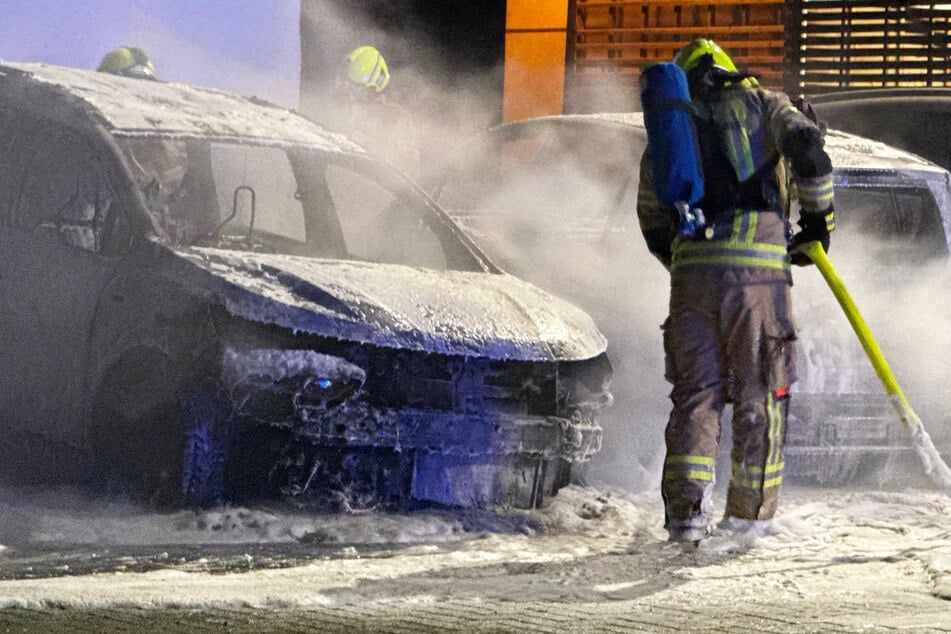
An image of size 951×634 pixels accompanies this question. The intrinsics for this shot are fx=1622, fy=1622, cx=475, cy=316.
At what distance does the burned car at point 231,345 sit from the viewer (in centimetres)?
552

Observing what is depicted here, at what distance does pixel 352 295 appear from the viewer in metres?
5.66

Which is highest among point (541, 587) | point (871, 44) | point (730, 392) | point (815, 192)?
point (871, 44)

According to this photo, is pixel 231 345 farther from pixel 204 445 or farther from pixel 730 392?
pixel 730 392

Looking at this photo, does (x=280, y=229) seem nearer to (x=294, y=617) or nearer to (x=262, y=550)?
(x=262, y=550)

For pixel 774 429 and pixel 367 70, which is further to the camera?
pixel 367 70

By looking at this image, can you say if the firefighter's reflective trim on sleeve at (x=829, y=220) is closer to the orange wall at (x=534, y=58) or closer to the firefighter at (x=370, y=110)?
the firefighter at (x=370, y=110)

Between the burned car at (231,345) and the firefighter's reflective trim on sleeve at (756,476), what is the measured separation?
0.60 metres

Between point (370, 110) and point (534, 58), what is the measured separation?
375 cm

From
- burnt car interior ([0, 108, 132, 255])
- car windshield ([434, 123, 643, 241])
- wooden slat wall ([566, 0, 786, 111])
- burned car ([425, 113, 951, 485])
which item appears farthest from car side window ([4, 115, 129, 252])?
wooden slat wall ([566, 0, 786, 111])

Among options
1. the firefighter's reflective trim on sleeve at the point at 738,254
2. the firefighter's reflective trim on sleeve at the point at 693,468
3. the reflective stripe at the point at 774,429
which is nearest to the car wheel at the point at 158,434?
the firefighter's reflective trim on sleeve at the point at 693,468

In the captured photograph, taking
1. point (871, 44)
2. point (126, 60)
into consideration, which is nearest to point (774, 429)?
point (126, 60)

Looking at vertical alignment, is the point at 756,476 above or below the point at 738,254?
below

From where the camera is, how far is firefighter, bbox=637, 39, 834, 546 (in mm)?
5641

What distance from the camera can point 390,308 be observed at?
5656mm
